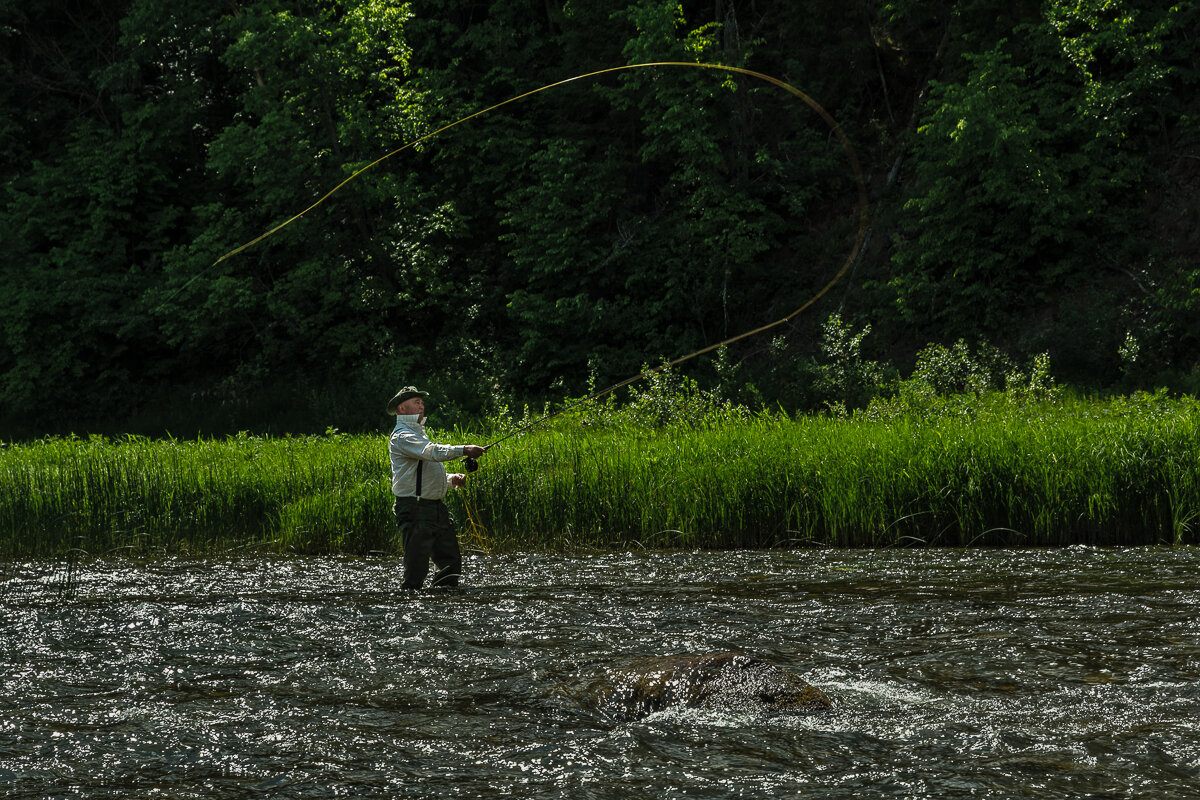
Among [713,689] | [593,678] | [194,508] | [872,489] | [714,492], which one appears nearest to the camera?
[713,689]

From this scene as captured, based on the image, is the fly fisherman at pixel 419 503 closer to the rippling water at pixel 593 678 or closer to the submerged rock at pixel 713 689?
the rippling water at pixel 593 678

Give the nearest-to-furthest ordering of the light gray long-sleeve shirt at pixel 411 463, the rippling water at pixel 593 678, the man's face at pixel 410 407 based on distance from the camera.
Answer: the rippling water at pixel 593 678
the light gray long-sleeve shirt at pixel 411 463
the man's face at pixel 410 407

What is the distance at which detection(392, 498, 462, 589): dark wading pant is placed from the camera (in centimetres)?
787

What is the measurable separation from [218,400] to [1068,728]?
25560mm

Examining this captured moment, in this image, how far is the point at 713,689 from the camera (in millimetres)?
4660

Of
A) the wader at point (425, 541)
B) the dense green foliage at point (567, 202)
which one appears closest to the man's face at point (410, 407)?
the wader at point (425, 541)

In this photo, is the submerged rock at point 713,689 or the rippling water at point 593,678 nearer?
the rippling water at point 593,678

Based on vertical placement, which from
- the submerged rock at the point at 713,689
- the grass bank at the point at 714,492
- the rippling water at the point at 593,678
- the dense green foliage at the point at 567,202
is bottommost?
the rippling water at the point at 593,678

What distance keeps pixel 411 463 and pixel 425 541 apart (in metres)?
0.54

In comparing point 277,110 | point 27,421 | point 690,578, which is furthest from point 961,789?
point 27,421

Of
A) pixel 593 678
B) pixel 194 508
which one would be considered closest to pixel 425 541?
pixel 593 678

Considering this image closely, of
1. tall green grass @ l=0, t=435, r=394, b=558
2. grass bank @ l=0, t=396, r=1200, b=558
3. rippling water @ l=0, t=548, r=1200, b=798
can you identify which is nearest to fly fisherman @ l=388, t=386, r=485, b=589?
rippling water @ l=0, t=548, r=1200, b=798

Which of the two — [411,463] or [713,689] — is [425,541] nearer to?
[411,463]

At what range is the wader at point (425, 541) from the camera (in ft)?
25.8
